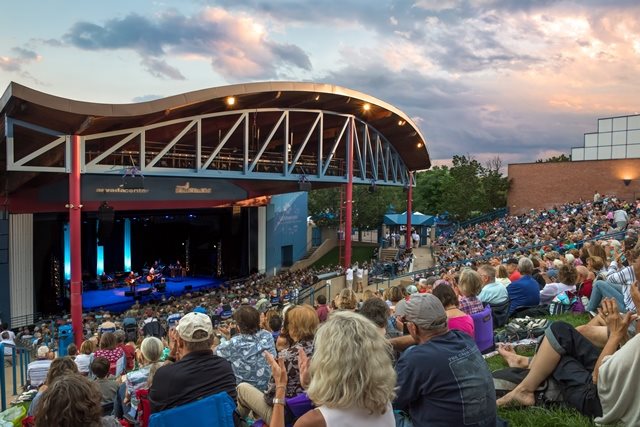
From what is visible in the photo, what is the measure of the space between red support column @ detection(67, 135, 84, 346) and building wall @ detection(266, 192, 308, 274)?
57.3 ft

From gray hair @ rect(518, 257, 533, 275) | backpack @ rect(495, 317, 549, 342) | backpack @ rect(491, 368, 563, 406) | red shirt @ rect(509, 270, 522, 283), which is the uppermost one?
gray hair @ rect(518, 257, 533, 275)

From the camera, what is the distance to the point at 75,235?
14.8 meters

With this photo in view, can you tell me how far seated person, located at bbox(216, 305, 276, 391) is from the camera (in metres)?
4.52

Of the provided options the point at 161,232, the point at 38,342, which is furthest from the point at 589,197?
the point at 38,342

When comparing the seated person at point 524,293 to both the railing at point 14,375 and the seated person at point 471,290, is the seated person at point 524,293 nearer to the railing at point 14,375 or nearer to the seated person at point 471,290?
the seated person at point 471,290

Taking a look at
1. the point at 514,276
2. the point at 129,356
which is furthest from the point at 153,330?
the point at 514,276

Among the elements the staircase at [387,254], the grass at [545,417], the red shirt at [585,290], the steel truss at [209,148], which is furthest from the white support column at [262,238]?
the grass at [545,417]

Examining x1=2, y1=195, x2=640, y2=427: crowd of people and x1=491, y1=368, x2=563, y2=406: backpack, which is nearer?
x1=2, y1=195, x2=640, y2=427: crowd of people

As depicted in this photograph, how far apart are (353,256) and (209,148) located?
18.1 metres

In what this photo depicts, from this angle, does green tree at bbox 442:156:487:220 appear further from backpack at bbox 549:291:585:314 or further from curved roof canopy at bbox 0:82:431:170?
backpack at bbox 549:291:585:314

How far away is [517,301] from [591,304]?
189 centimetres

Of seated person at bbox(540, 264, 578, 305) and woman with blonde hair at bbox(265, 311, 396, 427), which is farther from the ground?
woman with blonde hair at bbox(265, 311, 396, 427)

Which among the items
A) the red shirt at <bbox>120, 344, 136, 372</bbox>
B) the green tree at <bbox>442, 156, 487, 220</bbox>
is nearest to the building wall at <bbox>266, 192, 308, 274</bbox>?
the green tree at <bbox>442, 156, 487, 220</bbox>

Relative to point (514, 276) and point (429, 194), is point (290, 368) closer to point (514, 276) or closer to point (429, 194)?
point (514, 276)
